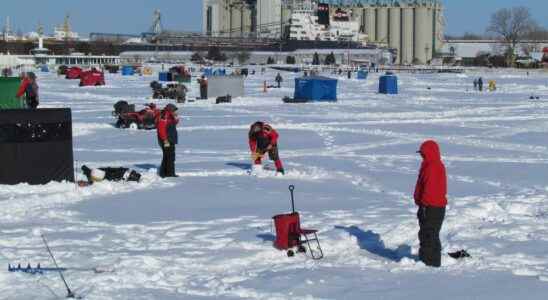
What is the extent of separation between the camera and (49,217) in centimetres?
988

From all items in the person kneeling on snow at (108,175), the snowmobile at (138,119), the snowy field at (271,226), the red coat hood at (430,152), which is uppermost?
the red coat hood at (430,152)

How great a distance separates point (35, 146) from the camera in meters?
12.0

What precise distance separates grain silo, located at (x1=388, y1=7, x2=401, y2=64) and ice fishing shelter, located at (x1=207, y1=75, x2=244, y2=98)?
127060 millimetres

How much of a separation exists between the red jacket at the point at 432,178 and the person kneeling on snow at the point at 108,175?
19.7 ft

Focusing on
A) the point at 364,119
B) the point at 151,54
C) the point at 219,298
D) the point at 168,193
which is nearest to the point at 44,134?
the point at 168,193

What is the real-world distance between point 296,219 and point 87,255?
1773 mm

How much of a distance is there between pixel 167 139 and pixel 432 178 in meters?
6.51

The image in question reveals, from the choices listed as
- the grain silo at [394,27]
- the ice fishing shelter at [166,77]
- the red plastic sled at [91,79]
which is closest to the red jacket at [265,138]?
the red plastic sled at [91,79]

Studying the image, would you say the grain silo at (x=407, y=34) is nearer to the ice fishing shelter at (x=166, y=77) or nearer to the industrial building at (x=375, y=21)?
the industrial building at (x=375, y=21)

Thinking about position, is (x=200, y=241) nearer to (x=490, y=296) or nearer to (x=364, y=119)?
(x=490, y=296)

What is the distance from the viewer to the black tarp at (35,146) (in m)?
11.8

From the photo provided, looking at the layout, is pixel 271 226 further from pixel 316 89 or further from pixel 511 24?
pixel 511 24

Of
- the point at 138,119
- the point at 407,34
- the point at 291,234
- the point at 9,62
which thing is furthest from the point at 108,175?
the point at 407,34

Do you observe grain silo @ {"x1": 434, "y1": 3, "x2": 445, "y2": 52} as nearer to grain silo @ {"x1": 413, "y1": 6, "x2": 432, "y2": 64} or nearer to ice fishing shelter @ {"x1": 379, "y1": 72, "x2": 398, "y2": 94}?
grain silo @ {"x1": 413, "y1": 6, "x2": 432, "y2": 64}
